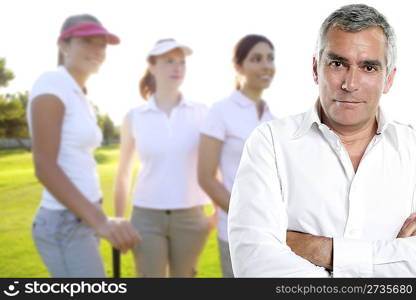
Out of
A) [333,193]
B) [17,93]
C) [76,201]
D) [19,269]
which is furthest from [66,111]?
[19,269]

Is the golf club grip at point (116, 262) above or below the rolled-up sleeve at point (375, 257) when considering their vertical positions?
below

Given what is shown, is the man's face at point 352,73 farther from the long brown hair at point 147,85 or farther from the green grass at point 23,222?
the green grass at point 23,222

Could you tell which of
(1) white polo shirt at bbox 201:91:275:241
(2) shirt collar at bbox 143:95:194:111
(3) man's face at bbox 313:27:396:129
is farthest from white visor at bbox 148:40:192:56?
(3) man's face at bbox 313:27:396:129

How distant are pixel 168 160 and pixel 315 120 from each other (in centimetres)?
148

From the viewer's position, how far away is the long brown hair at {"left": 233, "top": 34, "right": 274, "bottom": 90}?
125 inches

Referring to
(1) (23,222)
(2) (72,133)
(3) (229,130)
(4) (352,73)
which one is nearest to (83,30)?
(2) (72,133)

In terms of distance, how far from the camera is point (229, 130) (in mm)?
2924

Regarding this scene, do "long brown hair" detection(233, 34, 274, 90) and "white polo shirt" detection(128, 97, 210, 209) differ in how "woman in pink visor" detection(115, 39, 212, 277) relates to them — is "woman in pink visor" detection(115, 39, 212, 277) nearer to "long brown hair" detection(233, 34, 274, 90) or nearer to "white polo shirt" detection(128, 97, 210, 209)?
"white polo shirt" detection(128, 97, 210, 209)

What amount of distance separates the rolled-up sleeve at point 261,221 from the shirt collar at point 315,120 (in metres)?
0.11

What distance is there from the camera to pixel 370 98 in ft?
5.52

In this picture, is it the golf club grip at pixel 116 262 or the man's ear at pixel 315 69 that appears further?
the golf club grip at pixel 116 262

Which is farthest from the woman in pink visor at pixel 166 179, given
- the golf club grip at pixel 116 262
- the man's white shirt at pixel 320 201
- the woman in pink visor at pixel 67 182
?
the man's white shirt at pixel 320 201

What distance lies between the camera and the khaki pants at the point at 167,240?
3049mm

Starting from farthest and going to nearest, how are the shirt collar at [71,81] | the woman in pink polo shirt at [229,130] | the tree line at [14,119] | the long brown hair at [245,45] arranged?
the tree line at [14,119] < the long brown hair at [245,45] < the woman in pink polo shirt at [229,130] < the shirt collar at [71,81]
